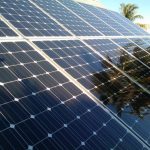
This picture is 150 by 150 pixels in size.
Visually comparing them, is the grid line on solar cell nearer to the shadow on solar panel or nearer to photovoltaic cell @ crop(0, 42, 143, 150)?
photovoltaic cell @ crop(0, 42, 143, 150)

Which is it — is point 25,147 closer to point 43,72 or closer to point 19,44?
point 43,72

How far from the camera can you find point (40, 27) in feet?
42.7

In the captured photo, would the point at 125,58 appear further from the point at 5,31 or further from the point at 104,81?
→ the point at 5,31

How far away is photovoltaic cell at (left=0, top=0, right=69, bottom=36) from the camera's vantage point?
1195 centimetres

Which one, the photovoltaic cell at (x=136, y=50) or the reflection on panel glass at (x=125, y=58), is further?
the photovoltaic cell at (x=136, y=50)

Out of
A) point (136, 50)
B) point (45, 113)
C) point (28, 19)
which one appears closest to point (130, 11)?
point (136, 50)

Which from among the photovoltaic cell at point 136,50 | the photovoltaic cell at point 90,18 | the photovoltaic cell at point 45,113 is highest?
the photovoltaic cell at point 45,113

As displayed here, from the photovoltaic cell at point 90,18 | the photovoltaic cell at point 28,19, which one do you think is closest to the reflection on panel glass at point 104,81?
the photovoltaic cell at point 28,19

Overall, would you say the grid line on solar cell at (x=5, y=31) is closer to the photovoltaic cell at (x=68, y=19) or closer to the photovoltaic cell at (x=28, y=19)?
the photovoltaic cell at (x=28, y=19)

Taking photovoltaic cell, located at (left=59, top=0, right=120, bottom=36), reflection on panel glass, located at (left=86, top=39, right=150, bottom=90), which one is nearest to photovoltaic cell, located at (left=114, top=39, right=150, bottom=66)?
reflection on panel glass, located at (left=86, top=39, right=150, bottom=90)

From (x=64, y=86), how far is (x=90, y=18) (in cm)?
1005

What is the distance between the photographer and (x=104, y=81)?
1148cm

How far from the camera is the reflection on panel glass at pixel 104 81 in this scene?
34.1ft

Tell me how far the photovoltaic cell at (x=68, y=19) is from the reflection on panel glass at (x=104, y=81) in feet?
6.84
